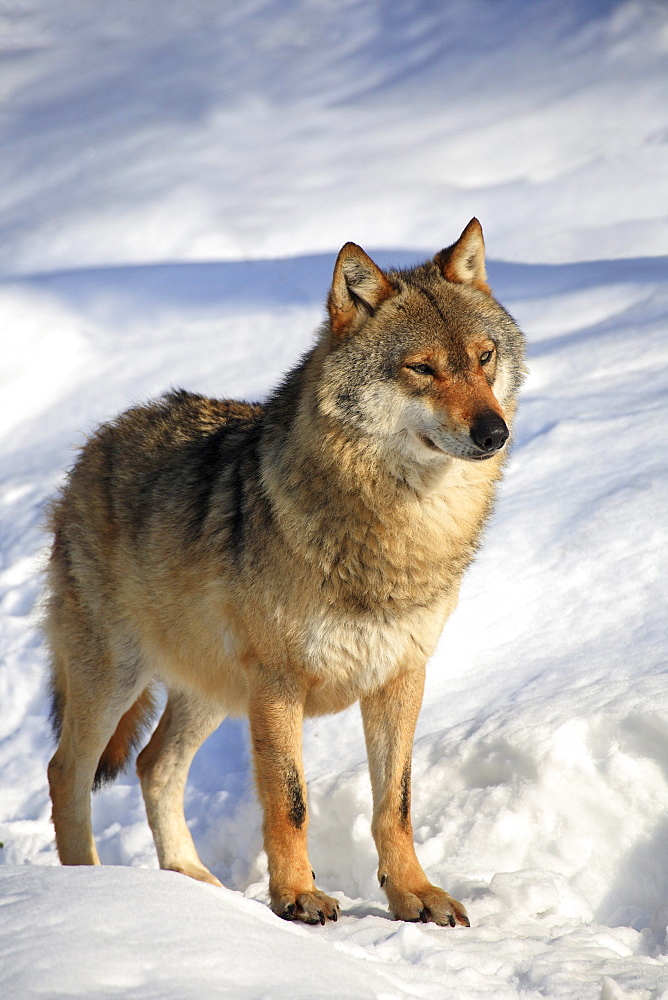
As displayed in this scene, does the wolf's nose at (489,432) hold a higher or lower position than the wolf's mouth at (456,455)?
higher

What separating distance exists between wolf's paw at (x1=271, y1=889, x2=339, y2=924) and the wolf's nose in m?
1.62

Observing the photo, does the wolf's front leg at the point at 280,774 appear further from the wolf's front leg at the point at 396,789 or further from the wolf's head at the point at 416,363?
the wolf's head at the point at 416,363

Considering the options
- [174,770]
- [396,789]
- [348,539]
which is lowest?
[174,770]

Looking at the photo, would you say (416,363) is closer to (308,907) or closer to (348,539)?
(348,539)

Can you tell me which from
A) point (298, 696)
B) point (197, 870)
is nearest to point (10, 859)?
point (197, 870)

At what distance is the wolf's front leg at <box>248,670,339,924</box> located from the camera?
3.24 m

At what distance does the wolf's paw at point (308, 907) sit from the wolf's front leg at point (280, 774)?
64 millimetres

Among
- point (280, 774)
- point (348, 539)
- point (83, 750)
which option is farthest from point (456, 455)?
Result: point (83, 750)

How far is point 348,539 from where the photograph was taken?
323cm

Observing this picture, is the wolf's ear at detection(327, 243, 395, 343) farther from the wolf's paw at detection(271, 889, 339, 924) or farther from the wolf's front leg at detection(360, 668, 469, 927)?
the wolf's paw at detection(271, 889, 339, 924)

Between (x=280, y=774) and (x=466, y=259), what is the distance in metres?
2.07

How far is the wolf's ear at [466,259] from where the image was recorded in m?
3.52

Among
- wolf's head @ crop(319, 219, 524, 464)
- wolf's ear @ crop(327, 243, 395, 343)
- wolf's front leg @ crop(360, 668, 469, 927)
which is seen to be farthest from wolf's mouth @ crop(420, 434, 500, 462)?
wolf's front leg @ crop(360, 668, 469, 927)

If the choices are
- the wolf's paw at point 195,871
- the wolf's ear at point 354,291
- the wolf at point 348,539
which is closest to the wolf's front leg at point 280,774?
the wolf at point 348,539
